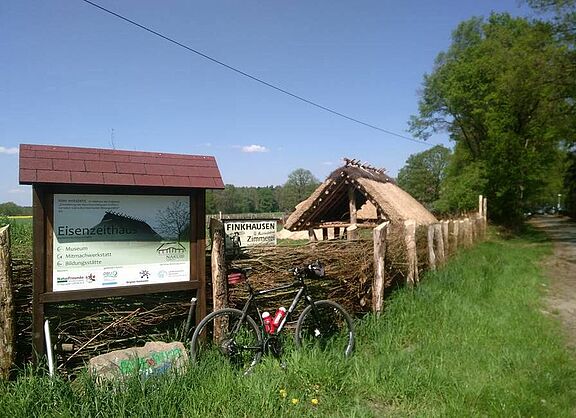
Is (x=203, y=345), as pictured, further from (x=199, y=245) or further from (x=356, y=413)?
(x=356, y=413)

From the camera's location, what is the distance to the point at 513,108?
25688mm

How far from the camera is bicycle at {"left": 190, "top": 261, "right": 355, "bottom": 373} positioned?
4387mm

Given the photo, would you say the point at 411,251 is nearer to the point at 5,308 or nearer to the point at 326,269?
the point at 326,269

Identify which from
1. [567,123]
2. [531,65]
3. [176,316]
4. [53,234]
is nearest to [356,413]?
[176,316]

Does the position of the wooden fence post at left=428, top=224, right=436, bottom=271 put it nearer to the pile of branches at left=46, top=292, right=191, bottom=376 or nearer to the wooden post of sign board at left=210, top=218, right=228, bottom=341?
the wooden post of sign board at left=210, top=218, right=228, bottom=341

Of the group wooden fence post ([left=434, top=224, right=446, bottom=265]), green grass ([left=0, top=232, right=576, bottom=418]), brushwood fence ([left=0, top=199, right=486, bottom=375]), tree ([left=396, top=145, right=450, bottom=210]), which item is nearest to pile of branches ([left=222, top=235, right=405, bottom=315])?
brushwood fence ([left=0, top=199, right=486, bottom=375])

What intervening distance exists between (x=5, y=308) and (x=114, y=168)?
1.60 metres

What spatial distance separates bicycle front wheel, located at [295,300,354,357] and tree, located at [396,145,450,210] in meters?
74.7

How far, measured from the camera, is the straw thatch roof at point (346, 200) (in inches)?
512

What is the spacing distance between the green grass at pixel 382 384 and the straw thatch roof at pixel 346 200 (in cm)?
692

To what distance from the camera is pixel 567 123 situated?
70.1 feet

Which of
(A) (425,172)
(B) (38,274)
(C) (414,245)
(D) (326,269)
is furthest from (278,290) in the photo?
(A) (425,172)

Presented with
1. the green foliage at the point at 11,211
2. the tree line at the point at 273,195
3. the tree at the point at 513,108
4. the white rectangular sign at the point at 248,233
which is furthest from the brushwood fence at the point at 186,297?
the tree line at the point at 273,195

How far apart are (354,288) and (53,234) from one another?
389cm
